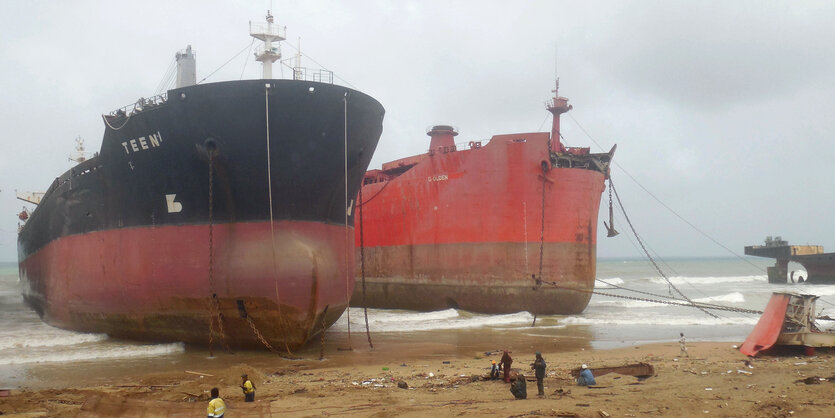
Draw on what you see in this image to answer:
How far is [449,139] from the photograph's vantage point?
23328 millimetres

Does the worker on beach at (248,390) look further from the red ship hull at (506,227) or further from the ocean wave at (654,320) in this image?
the ocean wave at (654,320)

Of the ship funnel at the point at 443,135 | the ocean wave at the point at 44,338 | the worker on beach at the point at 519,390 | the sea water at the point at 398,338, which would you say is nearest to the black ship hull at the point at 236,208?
the sea water at the point at 398,338

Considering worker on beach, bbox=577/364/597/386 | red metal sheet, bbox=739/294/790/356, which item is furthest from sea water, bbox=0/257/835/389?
worker on beach, bbox=577/364/597/386

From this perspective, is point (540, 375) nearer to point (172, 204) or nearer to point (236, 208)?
point (236, 208)

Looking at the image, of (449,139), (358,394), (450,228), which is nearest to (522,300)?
(450,228)

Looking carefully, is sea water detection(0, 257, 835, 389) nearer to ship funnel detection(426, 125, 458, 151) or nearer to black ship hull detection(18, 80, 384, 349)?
black ship hull detection(18, 80, 384, 349)

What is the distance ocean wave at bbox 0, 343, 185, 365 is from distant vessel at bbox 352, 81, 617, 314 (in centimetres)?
828

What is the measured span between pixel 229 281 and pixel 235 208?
1.31m

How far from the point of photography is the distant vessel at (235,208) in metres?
10.0

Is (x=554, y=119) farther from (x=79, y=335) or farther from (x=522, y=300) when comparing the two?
(x=79, y=335)

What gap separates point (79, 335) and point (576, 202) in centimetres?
1430

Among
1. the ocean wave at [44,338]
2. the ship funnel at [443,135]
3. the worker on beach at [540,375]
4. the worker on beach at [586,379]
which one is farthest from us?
the ship funnel at [443,135]

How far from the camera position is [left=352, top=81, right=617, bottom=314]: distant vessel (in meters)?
17.9

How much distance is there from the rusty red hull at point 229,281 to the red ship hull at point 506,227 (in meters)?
6.24
